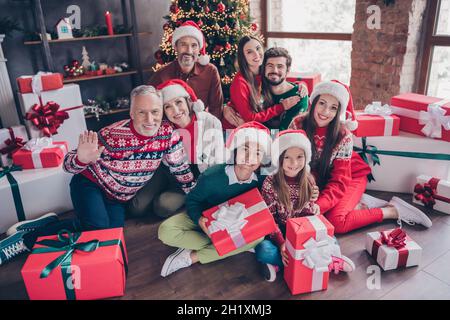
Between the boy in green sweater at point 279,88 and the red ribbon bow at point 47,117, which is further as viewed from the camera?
the red ribbon bow at point 47,117

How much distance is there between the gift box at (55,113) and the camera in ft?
10.3

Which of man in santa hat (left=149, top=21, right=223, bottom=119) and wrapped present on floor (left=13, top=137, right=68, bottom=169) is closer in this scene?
wrapped present on floor (left=13, top=137, right=68, bottom=169)

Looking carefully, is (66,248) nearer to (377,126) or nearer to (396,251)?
(396,251)

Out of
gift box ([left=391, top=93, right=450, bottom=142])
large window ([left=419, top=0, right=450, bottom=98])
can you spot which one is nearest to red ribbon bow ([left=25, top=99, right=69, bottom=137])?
gift box ([left=391, top=93, right=450, bottom=142])

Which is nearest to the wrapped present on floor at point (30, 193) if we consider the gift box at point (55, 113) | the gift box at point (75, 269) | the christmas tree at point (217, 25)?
the gift box at point (55, 113)

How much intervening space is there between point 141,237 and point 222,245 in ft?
2.67

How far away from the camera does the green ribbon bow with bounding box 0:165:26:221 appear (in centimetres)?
257

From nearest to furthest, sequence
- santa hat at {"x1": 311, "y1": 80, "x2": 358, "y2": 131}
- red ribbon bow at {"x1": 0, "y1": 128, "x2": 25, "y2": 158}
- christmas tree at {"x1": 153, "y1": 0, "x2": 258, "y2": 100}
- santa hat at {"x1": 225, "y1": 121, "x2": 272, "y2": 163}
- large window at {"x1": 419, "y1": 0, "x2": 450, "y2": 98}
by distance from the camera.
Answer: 1. santa hat at {"x1": 225, "y1": 121, "x2": 272, "y2": 163}
2. santa hat at {"x1": 311, "y1": 80, "x2": 358, "y2": 131}
3. red ribbon bow at {"x1": 0, "y1": 128, "x2": 25, "y2": 158}
4. large window at {"x1": 419, "y1": 0, "x2": 450, "y2": 98}
5. christmas tree at {"x1": 153, "y1": 0, "x2": 258, "y2": 100}

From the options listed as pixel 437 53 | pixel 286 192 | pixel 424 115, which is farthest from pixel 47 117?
pixel 437 53

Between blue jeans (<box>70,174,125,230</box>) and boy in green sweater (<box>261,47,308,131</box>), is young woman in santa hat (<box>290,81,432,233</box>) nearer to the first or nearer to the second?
boy in green sweater (<box>261,47,308,131</box>)

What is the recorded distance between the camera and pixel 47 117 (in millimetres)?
3160

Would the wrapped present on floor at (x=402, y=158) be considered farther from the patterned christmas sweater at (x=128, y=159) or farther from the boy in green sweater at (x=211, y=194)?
the patterned christmas sweater at (x=128, y=159)

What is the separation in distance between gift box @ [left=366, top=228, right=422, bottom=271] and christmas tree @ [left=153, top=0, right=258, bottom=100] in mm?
2630

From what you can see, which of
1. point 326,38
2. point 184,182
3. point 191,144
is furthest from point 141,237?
point 326,38
